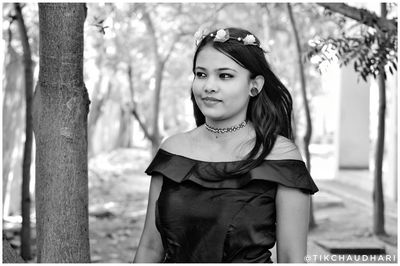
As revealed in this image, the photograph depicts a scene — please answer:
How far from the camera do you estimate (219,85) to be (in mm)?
2311

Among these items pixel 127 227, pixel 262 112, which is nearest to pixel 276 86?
pixel 262 112

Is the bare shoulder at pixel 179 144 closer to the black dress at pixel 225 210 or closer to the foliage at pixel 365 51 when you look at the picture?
the black dress at pixel 225 210

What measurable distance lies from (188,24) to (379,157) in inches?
254

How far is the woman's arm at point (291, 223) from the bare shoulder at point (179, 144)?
385 millimetres

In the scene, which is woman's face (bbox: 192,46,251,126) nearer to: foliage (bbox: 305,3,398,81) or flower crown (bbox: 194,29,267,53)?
flower crown (bbox: 194,29,267,53)

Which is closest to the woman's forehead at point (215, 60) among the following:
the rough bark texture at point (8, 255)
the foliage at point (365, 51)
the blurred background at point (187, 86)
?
the rough bark texture at point (8, 255)

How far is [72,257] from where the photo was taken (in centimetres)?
265

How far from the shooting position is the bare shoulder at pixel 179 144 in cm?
248

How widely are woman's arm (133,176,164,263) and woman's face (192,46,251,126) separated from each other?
1.16 ft

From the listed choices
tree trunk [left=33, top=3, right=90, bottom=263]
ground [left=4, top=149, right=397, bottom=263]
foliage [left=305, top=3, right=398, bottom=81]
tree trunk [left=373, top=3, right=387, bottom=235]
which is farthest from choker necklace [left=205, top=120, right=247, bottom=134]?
tree trunk [left=373, top=3, right=387, bottom=235]

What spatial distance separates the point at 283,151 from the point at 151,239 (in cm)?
59

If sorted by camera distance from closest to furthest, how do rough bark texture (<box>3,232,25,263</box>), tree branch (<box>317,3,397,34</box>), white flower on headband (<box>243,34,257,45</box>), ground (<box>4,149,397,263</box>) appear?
1. white flower on headband (<box>243,34,257,45</box>)
2. rough bark texture (<box>3,232,25,263</box>)
3. tree branch (<box>317,3,397,34</box>)
4. ground (<box>4,149,397,263</box>)

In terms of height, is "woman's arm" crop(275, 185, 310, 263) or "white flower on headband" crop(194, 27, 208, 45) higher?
"white flower on headband" crop(194, 27, 208, 45)

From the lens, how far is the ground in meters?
6.41
